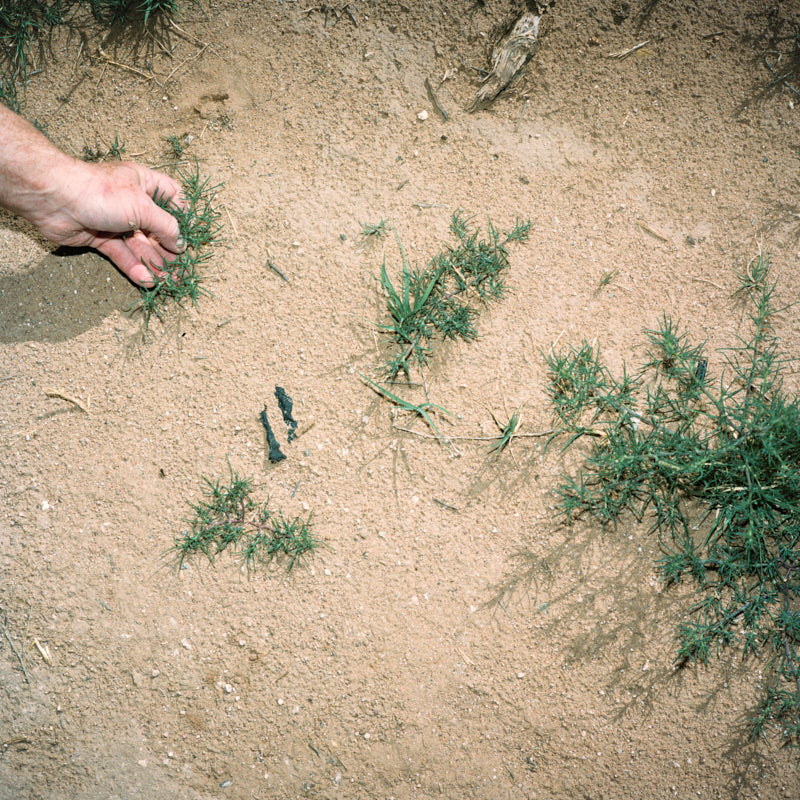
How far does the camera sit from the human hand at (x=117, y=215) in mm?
2213

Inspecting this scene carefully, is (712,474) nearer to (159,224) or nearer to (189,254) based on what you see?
(189,254)

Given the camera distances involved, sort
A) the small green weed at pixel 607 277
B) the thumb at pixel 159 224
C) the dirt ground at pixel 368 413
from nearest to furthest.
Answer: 1. the dirt ground at pixel 368 413
2. the thumb at pixel 159 224
3. the small green weed at pixel 607 277

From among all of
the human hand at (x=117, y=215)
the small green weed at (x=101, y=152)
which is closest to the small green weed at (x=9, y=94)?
the small green weed at (x=101, y=152)

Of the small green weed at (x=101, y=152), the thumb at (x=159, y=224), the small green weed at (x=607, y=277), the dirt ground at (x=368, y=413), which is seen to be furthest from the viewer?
the small green weed at (x=101, y=152)

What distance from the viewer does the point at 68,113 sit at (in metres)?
2.54

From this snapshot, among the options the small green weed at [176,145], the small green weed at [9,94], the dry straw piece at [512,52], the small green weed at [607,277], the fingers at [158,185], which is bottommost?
the small green weed at [9,94]

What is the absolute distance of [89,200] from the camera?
221 centimetres

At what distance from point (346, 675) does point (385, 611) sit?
0.28m

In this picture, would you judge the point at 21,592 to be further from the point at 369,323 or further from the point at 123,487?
the point at 369,323

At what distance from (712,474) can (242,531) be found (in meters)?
1.85

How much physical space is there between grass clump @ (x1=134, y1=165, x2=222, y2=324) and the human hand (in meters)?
0.03

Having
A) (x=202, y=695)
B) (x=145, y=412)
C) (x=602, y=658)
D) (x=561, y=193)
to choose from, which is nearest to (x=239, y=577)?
(x=202, y=695)

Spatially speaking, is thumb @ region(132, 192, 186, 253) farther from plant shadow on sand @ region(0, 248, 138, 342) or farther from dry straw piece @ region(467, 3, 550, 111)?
dry straw piece @ region(467, 3, 550, 111)

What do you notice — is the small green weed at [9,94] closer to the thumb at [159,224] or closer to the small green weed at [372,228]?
the thumb at [159,224]
